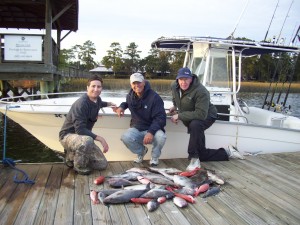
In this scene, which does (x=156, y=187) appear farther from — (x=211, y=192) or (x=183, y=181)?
(x=211, y=192)

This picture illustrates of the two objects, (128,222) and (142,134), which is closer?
(128,222)

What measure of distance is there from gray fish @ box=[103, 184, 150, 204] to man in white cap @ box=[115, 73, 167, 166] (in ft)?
3.80

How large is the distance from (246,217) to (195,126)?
1.79 m

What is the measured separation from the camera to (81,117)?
4.22 m

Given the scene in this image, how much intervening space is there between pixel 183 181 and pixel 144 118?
1265mm

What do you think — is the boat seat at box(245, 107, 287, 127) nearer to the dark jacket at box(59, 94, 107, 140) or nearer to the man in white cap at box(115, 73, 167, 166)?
the man in white cap at box(115, 73, 167, 166)

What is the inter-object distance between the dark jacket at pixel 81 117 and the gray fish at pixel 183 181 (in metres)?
1.20

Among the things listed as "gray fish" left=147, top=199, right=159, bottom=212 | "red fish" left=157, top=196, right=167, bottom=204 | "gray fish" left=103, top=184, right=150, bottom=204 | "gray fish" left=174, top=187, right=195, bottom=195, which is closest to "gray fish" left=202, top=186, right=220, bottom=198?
"gray fish" left=174, top=187, right=195, bottom=195

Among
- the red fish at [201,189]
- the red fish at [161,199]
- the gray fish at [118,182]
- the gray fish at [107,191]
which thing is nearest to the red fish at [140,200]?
the red fish at [161,199]

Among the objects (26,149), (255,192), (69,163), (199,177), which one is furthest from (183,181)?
(26,149)

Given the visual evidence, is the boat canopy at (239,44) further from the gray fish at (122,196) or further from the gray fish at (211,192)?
the gray fish at (122,196)

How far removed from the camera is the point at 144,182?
3936mm

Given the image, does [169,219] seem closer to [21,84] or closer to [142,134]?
[142,134]

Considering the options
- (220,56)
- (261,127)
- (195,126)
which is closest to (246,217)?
(195,126)
